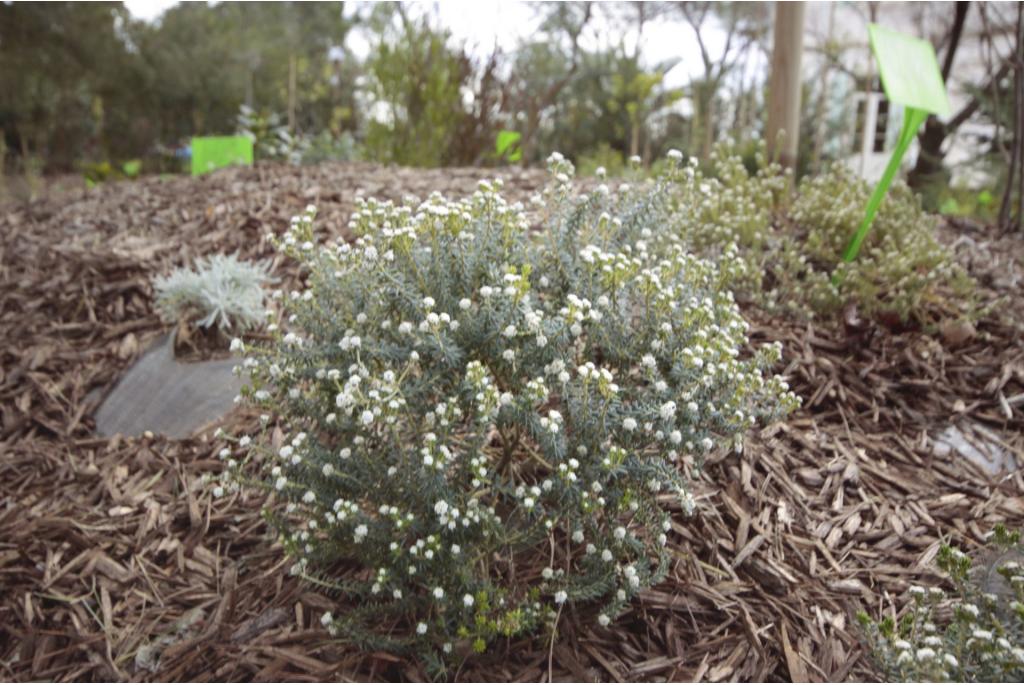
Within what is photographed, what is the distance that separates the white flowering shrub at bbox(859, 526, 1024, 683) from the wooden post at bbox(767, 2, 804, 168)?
272 centimetres

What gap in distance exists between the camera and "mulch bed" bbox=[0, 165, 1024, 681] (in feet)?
6.44

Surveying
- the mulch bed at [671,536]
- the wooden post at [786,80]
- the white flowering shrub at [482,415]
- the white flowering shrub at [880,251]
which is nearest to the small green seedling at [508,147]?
the wooden post at [786,80]

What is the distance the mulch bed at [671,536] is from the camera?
1964 millimetres

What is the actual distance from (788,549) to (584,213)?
1.09m

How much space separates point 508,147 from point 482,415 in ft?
15.9

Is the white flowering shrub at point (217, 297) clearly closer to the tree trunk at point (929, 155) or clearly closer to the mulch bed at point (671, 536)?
the mulch bed at point (671, 536)

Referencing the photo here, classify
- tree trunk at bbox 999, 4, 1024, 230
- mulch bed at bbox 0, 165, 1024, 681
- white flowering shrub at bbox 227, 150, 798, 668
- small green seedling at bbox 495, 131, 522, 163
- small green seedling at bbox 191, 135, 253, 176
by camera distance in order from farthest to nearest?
1. small green seedling at bbox 191, 135, 253, 176
2. small green seedling at bbox 495, 131, 522, 163
3. tree trunk at bbox 999, 4, 1024, 230
4. mulch bed at bbox 0, 165, 1024, 681
5. white flowering shrub at bbox 227, 150, 798, 668

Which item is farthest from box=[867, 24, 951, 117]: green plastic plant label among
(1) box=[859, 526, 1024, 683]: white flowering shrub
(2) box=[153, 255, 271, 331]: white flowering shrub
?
(2) box=[153, 255, 271, 331]: white flowering shrub

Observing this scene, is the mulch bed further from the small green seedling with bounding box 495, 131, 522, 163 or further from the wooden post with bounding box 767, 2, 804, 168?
the small green seedling with bounding box 495, 131, 522, 163

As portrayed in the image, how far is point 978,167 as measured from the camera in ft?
23.9

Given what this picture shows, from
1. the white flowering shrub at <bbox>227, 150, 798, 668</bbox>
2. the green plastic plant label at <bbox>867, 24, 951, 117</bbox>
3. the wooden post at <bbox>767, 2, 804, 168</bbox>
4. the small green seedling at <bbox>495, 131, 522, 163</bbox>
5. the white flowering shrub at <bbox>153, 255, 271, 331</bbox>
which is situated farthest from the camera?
the small green seedling at <bbox>495, 131, 522, 163</bbox>

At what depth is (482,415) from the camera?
5.57 feet

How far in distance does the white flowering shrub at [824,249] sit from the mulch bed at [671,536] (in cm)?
14

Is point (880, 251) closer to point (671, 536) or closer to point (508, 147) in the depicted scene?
point (671, 536)
